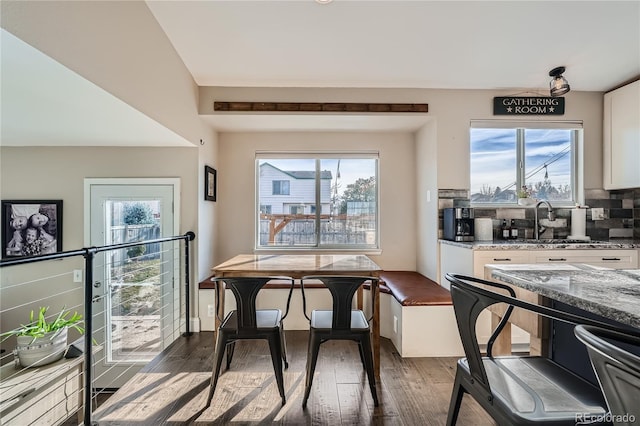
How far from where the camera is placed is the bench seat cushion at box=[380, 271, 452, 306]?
263 centimetres

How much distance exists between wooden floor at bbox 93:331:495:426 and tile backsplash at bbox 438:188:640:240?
1772mm

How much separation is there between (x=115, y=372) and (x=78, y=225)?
1629 millimetres

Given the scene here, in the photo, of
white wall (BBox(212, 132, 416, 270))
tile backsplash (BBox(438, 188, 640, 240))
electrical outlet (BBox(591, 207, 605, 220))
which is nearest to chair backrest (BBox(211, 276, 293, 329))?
white wall (BBox(212, 132, 416, 270))

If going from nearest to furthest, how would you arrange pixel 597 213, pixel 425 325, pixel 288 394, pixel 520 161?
pixel 288 394, pixel 425 325, pixel 597 213, pixel 520 161

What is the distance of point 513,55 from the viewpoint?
275 centimetres

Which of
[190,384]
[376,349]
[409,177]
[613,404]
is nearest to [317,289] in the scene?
[376,349]

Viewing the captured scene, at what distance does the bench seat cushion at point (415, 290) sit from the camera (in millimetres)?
2631

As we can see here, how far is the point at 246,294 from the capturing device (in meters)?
1.83

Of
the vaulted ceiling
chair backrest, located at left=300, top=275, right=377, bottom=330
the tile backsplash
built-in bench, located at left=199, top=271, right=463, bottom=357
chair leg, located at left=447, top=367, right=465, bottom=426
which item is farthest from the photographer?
the tile backsplash

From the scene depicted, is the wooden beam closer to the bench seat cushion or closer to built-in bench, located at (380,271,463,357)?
the bench seat cushion

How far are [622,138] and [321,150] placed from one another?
324cm

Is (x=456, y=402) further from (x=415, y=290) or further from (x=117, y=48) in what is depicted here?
(x=117, y=48)

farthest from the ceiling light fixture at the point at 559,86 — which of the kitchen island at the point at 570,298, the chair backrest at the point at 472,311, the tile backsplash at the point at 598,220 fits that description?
the chair backrest at the point at 472,311

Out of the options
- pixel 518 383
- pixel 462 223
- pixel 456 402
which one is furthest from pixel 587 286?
pixel 462 223
